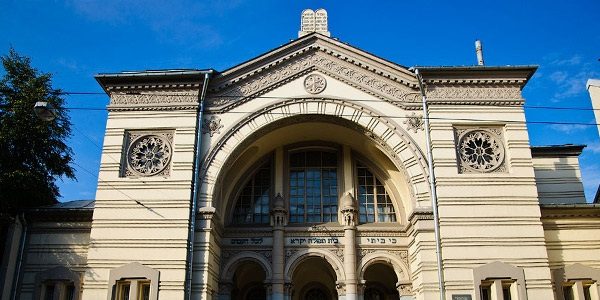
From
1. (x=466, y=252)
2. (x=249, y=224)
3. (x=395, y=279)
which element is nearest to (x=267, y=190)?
(x=249, y=224)

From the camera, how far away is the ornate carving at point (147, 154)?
20703 mm

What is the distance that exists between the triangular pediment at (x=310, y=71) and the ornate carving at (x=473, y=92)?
0.76m

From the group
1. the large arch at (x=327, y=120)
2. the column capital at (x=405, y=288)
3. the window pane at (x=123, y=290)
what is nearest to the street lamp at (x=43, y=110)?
the large arch at (x=327, y=120)

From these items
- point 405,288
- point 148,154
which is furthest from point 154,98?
Result: point 405,288

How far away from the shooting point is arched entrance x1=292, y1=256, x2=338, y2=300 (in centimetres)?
2469

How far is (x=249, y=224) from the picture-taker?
75.9 feet

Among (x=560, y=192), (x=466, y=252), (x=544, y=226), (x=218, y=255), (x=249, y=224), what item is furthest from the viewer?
(x=560, y=192)

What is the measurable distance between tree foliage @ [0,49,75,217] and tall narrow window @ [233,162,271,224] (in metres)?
8.03

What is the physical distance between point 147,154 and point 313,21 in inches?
387

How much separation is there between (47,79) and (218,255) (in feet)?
36.0

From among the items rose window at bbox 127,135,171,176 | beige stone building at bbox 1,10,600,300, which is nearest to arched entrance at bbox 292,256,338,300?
beige stone building at bbox 1,10,600,300

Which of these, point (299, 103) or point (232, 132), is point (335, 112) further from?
point (232, 132)

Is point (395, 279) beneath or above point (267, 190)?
beneath

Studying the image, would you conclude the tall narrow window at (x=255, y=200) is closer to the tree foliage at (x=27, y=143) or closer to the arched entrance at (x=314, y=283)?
the arched entrance at (x=314, y=283)
